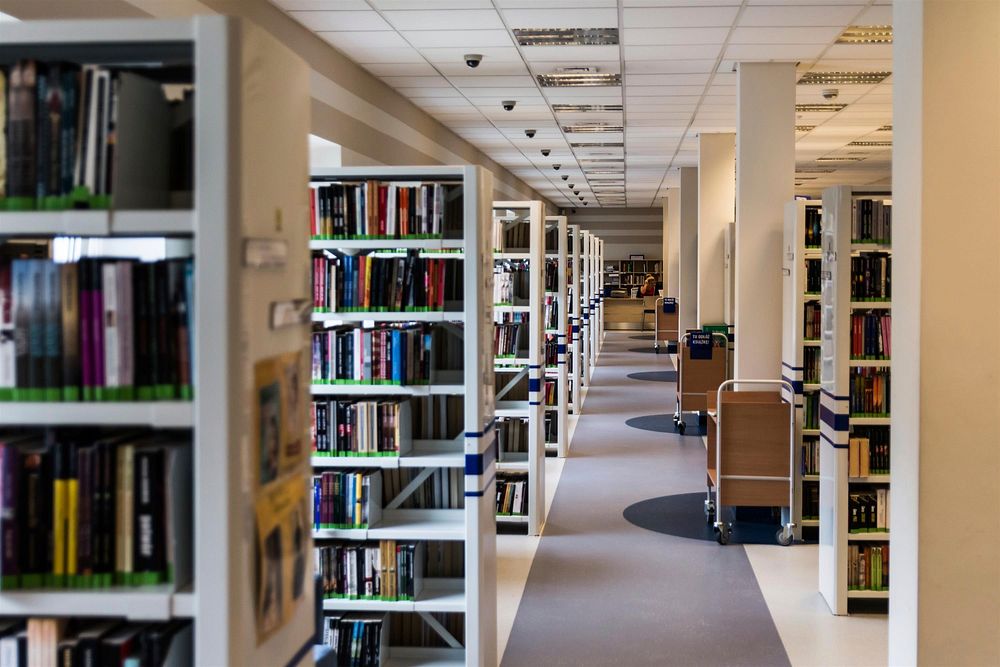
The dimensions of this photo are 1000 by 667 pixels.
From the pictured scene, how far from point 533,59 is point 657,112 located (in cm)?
353

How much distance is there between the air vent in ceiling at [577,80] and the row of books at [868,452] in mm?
4520

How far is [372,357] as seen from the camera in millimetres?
4773

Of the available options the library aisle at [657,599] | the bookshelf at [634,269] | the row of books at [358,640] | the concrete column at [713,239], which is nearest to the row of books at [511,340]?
the library aisle at [657,599]

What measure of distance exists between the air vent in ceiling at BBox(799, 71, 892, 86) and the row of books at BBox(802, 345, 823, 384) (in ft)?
10.5

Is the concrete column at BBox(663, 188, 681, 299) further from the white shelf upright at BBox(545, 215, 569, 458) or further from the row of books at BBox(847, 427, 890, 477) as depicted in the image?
the row of books at BBox(847, 427, 890, 477)

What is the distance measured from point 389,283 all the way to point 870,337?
290cm

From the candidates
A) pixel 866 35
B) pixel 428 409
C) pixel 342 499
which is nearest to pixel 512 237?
pixel 866 35

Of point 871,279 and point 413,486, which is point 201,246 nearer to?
point 413,486

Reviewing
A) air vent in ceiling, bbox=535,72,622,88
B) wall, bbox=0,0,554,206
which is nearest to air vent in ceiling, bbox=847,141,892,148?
wall, bbox=0,0,554,206

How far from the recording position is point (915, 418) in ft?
12.0

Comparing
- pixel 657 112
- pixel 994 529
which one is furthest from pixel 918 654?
pixel 657 112

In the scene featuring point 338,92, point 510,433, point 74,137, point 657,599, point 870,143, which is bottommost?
point 657,599

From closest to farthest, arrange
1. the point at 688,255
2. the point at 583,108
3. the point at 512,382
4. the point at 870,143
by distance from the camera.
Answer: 1. the point at 512,382
2. the point at 583,108
3. the point at 870,143
4. the point at 688,255

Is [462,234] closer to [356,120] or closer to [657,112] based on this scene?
[356,120]
